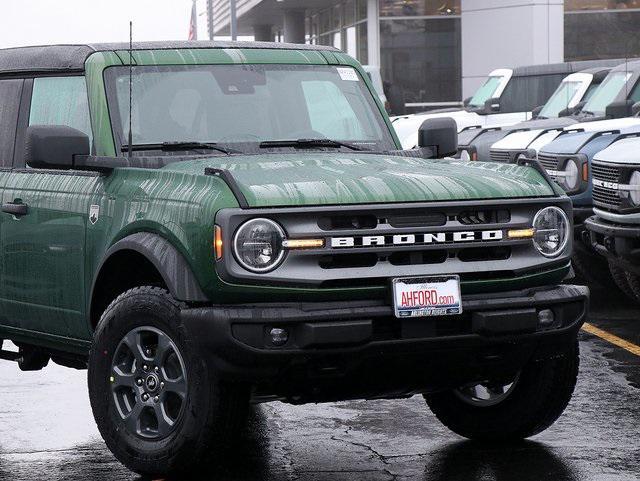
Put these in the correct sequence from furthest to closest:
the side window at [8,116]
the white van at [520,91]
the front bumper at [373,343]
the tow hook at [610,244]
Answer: the white van at [520,91] < the tow hook at [610,244] < the side window at [8,116] < the front bumper at [373,343]

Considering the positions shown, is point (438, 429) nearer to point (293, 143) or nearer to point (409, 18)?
point (293, 143)

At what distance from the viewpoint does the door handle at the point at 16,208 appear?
292 inches

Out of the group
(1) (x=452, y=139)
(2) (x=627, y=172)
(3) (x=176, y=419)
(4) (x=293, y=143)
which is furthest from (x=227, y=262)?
(2) (x=627, y=172)

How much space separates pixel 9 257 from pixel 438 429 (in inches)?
85.5

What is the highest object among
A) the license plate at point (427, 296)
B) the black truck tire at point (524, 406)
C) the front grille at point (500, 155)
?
the license plate at point (427, 296)

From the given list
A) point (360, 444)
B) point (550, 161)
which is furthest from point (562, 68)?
point (360, 444)

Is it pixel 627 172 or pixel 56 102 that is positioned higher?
pixel 56 102

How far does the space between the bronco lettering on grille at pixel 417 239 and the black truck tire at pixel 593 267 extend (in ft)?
23.1

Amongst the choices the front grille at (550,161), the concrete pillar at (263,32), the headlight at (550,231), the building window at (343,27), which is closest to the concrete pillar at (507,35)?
the building window at (343,27)

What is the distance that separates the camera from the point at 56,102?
7.73 metres

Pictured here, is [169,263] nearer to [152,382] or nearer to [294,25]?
[152,382]

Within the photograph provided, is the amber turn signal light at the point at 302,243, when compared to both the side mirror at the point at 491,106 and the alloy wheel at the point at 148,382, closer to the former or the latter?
the alloy wheel at the point at 148,382

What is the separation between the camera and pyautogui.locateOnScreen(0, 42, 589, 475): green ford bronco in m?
6.03

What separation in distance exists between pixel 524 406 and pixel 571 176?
6.35 meters
